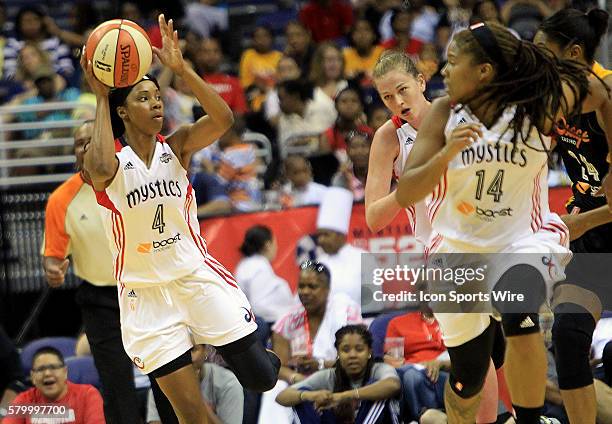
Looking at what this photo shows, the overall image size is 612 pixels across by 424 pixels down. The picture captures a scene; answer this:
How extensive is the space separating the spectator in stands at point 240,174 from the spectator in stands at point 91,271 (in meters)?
3.30

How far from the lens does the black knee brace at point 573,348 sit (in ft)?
20.6

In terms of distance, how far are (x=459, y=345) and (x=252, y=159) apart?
6108mm

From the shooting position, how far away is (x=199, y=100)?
261 inches

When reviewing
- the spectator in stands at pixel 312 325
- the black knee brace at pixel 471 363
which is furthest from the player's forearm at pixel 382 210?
the spectator in stands at pixel 312 325

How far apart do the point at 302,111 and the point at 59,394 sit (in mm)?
5188

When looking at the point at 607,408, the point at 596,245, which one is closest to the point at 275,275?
the point at 607,408

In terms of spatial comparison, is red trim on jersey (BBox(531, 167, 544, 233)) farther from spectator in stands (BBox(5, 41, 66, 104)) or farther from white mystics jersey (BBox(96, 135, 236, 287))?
spectator in stands (BBox(5, 41, 66, 104))

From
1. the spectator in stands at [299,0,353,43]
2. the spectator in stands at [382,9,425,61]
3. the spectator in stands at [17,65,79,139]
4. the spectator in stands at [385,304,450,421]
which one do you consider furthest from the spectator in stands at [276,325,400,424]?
the spectator in stands at [299,0,353,43]

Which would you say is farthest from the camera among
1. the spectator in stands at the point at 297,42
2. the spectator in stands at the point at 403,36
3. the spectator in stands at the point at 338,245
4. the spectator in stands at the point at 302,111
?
the spectator in stands at the point at 297,42

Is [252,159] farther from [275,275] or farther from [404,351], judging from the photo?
[404,351]

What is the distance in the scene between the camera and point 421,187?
211 inches

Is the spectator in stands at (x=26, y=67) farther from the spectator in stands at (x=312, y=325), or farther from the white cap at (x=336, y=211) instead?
the spectator in stands at (x=312, y=325)

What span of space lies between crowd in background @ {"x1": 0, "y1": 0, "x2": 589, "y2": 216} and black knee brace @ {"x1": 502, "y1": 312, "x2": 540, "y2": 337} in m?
4.89

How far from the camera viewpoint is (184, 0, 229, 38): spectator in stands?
51.5 ft
